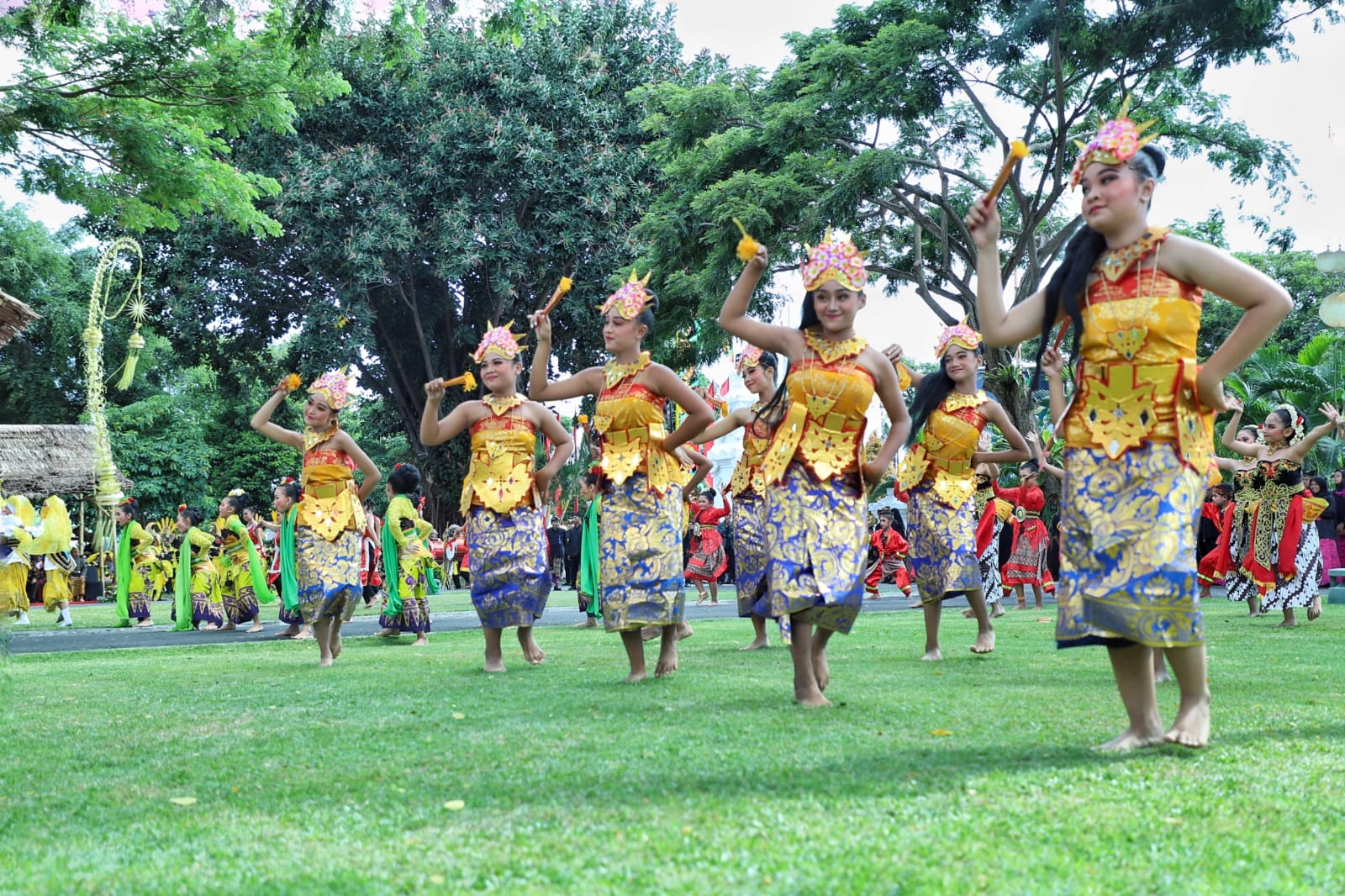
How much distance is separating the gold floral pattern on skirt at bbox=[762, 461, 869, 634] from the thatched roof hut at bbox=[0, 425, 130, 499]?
2587 centimetres

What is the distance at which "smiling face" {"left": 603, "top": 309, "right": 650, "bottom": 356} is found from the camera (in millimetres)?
7180

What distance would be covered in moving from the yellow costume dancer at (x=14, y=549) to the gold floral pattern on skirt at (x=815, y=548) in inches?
525

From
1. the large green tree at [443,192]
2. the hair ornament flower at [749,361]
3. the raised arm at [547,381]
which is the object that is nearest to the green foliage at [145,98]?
the raised arm at [547,381]

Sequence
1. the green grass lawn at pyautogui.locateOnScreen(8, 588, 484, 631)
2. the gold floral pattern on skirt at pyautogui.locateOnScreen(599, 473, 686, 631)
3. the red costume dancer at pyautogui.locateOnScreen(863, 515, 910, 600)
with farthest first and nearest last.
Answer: the red costume dancer at pyautogui.locateOnScreen(863, 515, 910, 600) < the green grass lawn at pyautogui.locateOnScreen(8, 588, 484, 631) < the gold floral pattern on skirt at pyautogui.locateOnScreen(599, 473, 686, 631)

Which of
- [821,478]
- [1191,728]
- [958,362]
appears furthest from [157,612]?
[1191,728]

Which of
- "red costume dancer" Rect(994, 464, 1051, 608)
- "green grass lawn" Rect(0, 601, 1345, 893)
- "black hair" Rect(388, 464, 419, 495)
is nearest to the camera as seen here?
"green grass lawn" Rect(0, 601, 1345, 893)

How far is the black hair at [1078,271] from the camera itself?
4477 millimetres

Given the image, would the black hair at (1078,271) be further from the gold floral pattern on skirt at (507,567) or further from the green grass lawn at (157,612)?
the green grass lawn at (157,612)

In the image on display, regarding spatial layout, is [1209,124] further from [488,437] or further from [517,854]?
[517,854]

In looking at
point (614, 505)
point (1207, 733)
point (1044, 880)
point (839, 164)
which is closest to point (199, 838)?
point (1044, 880)

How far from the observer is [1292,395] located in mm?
24781

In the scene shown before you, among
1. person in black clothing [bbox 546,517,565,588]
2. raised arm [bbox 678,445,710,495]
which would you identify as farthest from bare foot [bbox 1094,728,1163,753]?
person in black clothing [bbox 546,517,565,588]

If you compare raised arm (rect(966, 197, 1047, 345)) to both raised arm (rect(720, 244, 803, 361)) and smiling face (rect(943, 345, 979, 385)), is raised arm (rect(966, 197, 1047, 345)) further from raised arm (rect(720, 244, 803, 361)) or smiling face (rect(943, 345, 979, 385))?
smiling face (rect(943, 345, 979, 385))

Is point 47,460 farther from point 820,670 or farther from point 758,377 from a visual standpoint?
point 820,670
